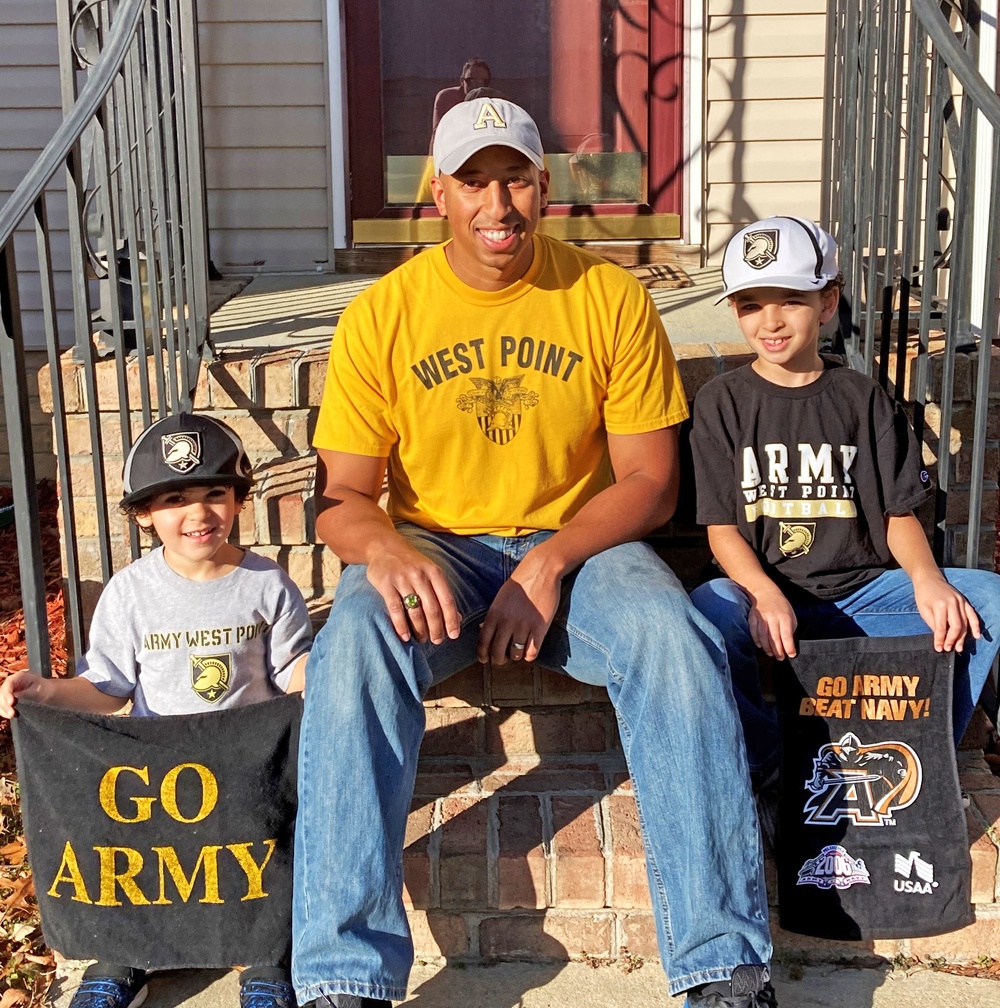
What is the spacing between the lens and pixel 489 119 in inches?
94.6

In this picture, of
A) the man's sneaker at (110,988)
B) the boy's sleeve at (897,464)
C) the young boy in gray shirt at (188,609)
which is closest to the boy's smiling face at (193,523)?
the young boy in gray shirt at (188,609)

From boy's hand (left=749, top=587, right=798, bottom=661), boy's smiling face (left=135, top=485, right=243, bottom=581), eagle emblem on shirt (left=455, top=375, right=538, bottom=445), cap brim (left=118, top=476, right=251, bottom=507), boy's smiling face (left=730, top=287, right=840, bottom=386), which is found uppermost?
boy's smiling face (left=730, top=287, right=840, bottom=386)

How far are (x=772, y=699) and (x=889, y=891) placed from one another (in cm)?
66

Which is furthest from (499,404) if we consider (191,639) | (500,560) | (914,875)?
(914,875)

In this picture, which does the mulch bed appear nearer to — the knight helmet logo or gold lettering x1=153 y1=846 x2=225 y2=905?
gold lettering x1=153 y1=846 x2=225 y2=905

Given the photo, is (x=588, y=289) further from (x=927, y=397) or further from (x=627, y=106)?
(x=627, y=106)

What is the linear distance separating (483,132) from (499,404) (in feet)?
1.86

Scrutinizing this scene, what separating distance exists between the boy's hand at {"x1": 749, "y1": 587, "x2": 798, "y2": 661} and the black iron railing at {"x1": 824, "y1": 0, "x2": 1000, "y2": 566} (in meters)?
0.62

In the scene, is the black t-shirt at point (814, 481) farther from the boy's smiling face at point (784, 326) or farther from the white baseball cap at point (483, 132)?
the white baseball cap at point (483, 132)

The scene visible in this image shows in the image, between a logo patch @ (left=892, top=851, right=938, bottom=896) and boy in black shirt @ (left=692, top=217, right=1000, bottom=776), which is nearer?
a logo patch @ (left=892, top=851, right=938, bottom=896)

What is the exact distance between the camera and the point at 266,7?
4.66 metres

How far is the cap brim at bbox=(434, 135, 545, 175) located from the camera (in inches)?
94.0

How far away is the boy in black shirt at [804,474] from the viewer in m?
2.51

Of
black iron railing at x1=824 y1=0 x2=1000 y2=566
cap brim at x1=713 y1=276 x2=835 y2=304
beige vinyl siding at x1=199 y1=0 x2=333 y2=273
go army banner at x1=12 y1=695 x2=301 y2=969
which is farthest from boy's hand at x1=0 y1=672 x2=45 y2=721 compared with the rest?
beige vinyl siding at x1=199 y1=0 x2=333 y2=273
